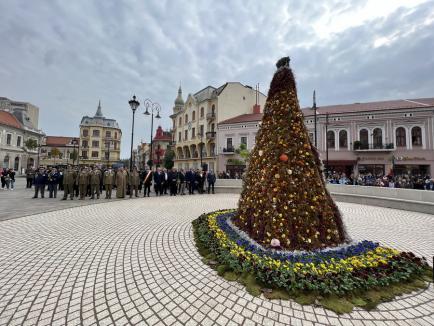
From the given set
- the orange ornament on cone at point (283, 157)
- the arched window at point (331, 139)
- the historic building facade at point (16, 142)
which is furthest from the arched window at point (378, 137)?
the historic building facade at point (16, 142)

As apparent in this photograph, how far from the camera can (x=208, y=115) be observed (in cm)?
3497

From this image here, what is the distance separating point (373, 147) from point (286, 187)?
87.5 feet

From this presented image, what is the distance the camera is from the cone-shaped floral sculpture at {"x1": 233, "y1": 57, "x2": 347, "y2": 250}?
419 cm

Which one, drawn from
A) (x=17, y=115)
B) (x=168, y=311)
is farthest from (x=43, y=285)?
(x=17, y=115)

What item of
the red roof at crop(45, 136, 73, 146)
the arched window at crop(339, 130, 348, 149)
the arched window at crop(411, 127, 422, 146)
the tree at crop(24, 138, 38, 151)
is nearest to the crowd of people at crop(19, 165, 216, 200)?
the arched window at crop(339, 130, 348, 149)

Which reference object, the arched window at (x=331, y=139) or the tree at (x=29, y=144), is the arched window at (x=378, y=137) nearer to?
the arched window at (x=331, y=139)

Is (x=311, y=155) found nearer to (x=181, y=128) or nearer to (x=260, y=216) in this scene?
(x=260, y=216)

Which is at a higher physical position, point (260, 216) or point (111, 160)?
point (111, 160)

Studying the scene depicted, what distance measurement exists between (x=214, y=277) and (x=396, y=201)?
1218 cm

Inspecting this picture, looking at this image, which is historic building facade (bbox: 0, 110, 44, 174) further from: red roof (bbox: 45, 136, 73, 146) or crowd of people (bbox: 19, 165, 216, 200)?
crowd of people (bbox: 19, 165, 216, 200)

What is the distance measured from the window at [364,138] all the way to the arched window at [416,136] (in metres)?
4.30

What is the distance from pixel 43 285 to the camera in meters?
3.10

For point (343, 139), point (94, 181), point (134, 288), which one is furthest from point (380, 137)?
point (94, 181)

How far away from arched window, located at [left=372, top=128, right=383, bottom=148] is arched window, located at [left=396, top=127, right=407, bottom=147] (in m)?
1.56
